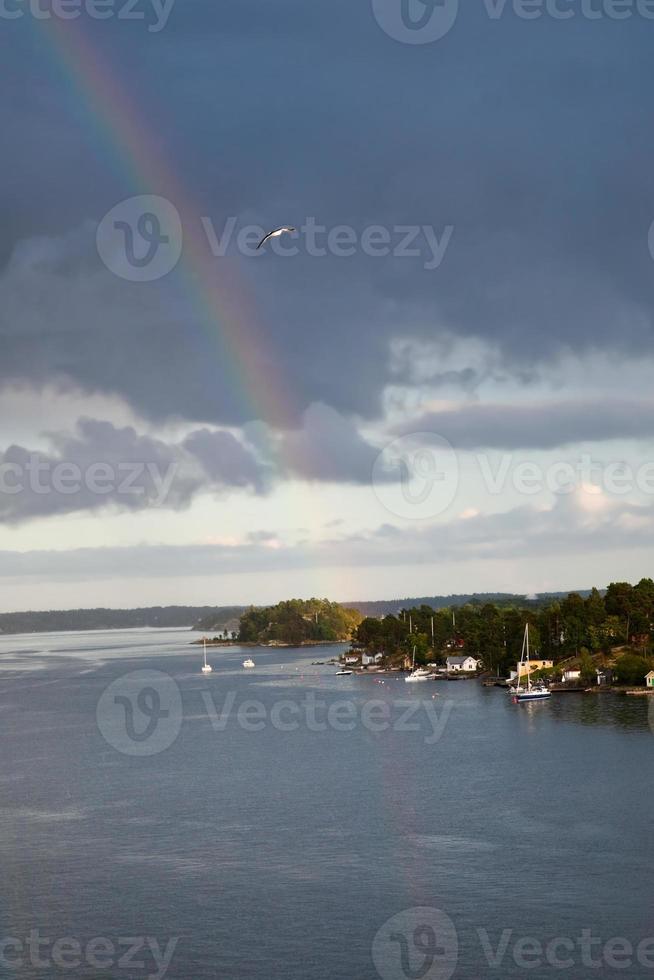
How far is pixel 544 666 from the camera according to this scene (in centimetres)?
13350

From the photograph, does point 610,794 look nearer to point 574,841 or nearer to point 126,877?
point 574,841

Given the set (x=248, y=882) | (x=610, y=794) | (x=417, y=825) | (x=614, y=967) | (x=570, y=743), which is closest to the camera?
(x=614, y=967)

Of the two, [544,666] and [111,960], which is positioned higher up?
[544,666]

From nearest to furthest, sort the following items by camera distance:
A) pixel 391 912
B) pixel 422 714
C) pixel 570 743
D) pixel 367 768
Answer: pixel 391 912 → pixel 367 768 → pixel 570 743 → pixel 422 714

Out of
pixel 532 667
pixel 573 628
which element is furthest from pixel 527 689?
pixel 573 628

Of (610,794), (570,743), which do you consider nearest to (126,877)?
(610,794)

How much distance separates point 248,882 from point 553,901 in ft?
39.5
